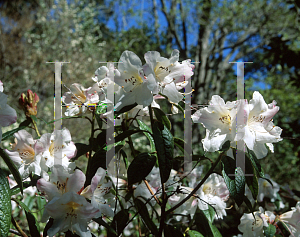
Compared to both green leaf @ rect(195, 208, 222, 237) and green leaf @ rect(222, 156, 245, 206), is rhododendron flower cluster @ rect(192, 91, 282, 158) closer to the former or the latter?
green leaf @ rect(222, 156, 245, 206)

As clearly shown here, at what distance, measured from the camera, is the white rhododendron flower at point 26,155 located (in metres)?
0.69

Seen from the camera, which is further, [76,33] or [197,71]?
[76,33]

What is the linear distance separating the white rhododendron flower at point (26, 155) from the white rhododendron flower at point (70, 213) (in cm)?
14

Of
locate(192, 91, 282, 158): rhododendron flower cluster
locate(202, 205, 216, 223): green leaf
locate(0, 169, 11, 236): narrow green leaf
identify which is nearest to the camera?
locate(0, 169, 11, 236): narrow green leaf

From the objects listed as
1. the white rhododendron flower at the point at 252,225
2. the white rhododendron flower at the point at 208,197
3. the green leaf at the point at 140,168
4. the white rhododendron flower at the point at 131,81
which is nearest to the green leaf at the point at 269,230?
the white rhododendron flower at the point at 252,225

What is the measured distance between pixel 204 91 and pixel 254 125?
151 inches

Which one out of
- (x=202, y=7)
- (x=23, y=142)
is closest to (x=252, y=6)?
(x=202, y=7)

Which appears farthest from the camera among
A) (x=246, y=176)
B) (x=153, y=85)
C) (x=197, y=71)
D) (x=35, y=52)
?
(x=35, y=52)

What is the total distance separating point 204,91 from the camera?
4.39 metres

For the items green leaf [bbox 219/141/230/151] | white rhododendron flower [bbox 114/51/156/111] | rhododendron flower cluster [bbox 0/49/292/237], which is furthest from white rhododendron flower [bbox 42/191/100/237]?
green leaf [bbox 219/141/230/151]

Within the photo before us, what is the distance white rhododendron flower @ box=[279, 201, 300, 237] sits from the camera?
34.3 inches

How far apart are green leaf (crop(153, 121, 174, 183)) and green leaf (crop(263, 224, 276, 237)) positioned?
0.49 metres

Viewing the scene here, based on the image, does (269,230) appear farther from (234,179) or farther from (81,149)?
(81,149)

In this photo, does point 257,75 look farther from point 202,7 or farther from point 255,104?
point 255,104
